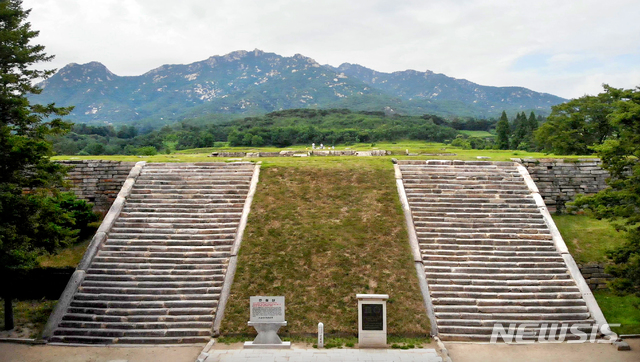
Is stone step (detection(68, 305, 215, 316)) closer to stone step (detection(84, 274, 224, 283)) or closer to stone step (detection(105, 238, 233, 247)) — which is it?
stone step (detection(84, 274, 224, 283))

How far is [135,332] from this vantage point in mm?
11250

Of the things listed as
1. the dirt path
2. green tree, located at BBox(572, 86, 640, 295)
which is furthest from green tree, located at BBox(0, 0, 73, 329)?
green tree, located at BBox(572, 86, 640, 295)

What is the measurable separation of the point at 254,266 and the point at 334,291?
8.72ft

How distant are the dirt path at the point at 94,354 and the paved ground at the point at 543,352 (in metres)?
6.77

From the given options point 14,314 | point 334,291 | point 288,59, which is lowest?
point 14,314

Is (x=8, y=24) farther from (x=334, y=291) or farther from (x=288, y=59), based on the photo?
(x=288, y=59)

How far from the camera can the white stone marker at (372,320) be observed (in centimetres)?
1062

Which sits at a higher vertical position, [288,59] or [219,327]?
[288,59]

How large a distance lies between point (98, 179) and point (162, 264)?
7.34 m

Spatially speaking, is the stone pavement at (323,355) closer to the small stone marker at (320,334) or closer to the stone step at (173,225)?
the small stone marker at (320,334)

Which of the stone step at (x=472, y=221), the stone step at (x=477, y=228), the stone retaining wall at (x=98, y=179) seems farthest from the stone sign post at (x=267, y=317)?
the stone retaining wall at (x=98, y=179)

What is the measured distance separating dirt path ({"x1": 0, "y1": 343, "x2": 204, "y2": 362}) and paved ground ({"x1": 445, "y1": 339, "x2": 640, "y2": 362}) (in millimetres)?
6771

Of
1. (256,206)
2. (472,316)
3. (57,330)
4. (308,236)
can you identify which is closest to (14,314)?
(57,330)

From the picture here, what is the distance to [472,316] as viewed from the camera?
11.6 m
